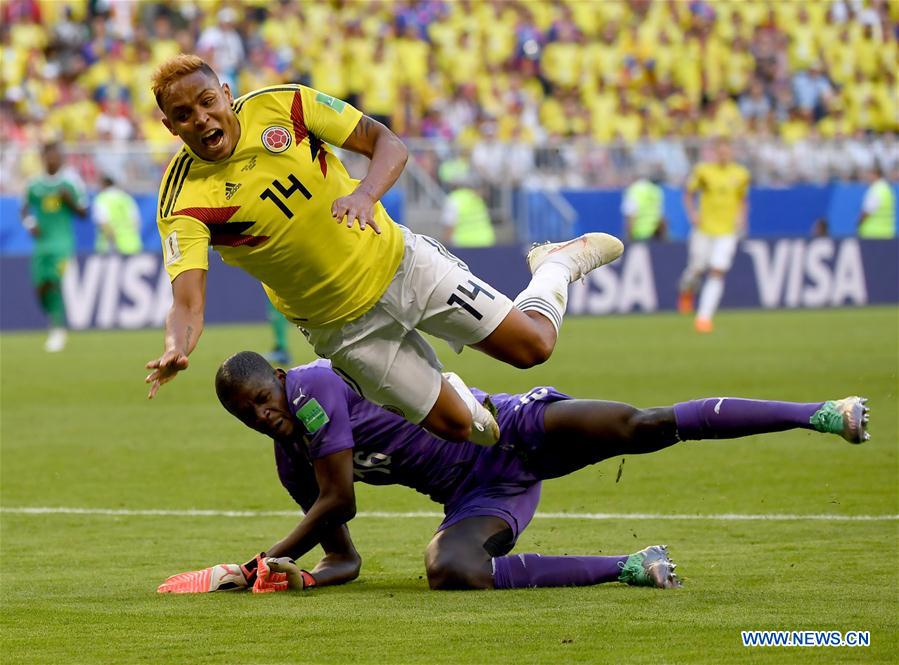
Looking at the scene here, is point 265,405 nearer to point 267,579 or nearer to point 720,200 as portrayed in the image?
point 267,579

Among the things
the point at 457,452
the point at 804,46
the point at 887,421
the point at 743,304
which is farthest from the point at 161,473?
the point at 804,46

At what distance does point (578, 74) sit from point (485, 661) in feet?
86.9

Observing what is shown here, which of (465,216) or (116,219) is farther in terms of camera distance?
(465,216)

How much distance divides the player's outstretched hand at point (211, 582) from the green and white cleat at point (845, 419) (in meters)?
2.52

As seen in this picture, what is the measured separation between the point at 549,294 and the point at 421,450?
1.03 metres

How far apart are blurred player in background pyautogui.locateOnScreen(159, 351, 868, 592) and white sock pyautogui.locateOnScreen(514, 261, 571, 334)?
17.1 inches

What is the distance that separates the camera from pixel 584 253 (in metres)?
7.97

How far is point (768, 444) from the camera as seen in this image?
1191 cm

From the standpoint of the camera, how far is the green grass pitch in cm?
560

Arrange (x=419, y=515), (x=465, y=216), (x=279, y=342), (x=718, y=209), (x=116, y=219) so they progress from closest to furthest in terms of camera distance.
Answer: (x=419, y=515) < (x=279, y=342) < (x=718, y=209) < (x=116, y=219) < (x=465, y=216)

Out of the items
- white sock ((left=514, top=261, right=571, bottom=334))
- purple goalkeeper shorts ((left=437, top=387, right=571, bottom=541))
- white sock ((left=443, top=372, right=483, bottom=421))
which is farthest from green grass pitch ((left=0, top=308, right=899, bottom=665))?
white sock ((left=514, top=261, right=571, bottom=334))

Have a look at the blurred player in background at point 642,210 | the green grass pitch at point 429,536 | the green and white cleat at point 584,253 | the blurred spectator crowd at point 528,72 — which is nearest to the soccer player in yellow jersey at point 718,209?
the blurred player in background at point 642,210

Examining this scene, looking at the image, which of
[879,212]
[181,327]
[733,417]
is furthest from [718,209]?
[181,327]

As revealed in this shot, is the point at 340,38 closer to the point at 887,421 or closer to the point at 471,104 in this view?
the point at 471,104
